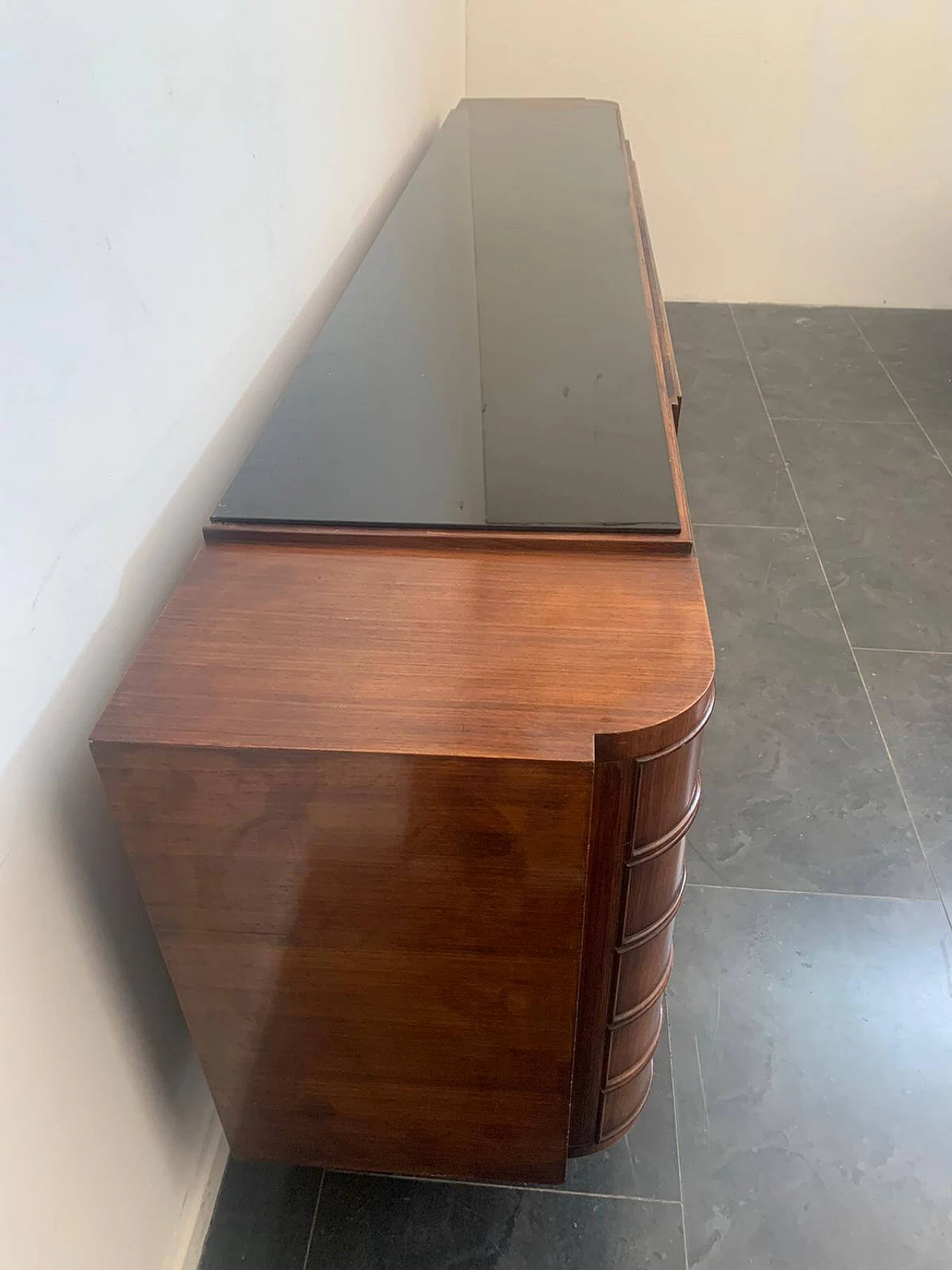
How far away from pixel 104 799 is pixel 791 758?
46.4 inches

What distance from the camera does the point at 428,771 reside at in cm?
65

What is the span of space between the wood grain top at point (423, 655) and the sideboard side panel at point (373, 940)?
2 cm

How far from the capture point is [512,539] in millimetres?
843

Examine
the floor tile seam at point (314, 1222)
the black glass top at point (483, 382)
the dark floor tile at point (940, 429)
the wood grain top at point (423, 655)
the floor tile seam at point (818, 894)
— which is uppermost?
the black glass top at point (483, 382)

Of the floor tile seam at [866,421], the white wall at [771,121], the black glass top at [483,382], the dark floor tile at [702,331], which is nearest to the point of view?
the black glass top at [483,382]

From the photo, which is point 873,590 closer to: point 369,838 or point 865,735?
point 865,735

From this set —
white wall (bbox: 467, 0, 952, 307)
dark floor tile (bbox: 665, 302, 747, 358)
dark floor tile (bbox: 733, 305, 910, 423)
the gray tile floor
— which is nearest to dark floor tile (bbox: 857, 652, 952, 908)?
the gray tile floor

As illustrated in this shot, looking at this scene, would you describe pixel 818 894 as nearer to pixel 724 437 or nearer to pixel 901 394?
pixel 724 437

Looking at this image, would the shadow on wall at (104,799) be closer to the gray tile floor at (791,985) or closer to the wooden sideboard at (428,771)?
the wooden sideboard at (428,771)

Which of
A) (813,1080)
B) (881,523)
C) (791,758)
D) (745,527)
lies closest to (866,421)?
(881,523)

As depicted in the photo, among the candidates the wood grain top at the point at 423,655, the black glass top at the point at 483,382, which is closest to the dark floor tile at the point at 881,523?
the black glass top at the point at 483,382

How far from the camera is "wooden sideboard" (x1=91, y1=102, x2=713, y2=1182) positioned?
67cm

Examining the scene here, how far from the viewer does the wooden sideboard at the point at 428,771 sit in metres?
0.67

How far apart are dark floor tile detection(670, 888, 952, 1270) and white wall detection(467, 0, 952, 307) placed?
8.22 ft
